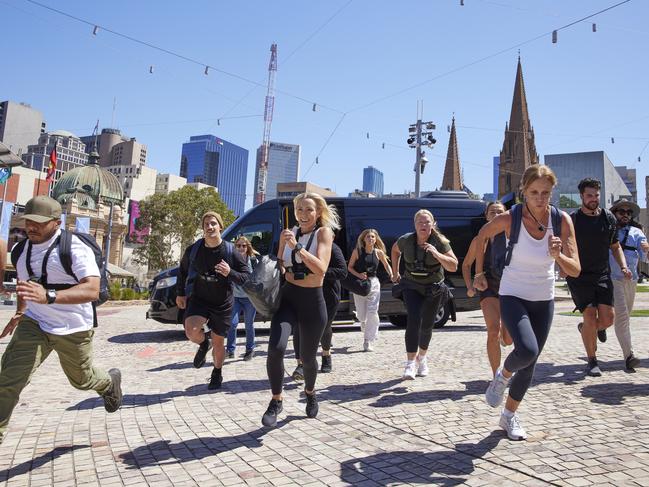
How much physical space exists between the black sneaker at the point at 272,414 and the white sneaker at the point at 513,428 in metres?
1.64

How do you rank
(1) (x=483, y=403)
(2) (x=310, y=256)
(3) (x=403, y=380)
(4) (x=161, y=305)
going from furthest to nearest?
(4) (x=161, y=305) < (3) (x=403, y=380) < (1) (x=483, y=403) < (2) (x=310, y=256)

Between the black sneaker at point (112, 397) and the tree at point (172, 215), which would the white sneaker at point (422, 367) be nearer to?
the black sneaker at point (112, 397)

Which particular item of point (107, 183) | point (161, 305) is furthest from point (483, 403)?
point (107, 183)

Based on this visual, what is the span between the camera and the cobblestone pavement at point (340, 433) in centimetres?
314

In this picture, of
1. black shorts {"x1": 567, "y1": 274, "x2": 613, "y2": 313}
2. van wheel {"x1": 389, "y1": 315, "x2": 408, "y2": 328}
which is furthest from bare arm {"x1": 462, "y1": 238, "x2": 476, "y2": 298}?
van wheel {"x1": 389, "y1": 315, "x2": 408, "y2": 328}

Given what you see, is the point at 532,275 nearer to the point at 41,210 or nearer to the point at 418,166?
the point at 41,210

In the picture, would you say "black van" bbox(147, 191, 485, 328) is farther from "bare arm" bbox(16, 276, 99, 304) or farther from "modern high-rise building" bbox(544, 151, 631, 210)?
"modern high-rise building" bbox(544, 151, 631, 210)

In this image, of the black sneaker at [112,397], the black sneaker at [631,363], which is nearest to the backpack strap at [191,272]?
the black sneaker at [112,397]

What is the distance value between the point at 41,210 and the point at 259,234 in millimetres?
7294

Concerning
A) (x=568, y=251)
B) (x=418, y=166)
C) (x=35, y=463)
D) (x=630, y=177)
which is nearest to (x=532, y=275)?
(x=568, y=251)

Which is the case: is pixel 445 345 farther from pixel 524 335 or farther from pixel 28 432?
pixel 28 432

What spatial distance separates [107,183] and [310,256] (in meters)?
95.5

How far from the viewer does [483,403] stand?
4.81m

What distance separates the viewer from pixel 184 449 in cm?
366
